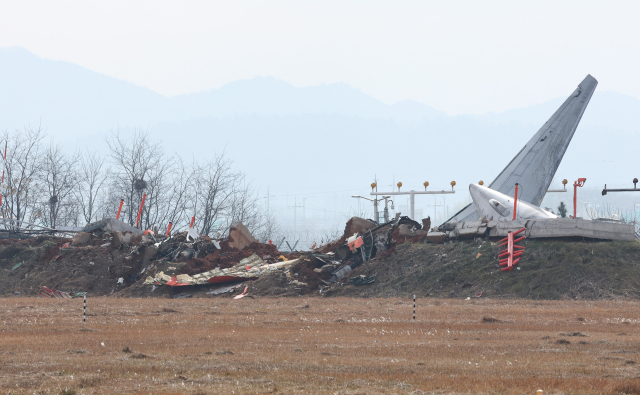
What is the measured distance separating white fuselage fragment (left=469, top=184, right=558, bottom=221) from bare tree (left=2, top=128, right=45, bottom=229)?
41.6 meters

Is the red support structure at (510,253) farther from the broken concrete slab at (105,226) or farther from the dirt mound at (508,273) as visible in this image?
the broken concrete slab at (105,226)

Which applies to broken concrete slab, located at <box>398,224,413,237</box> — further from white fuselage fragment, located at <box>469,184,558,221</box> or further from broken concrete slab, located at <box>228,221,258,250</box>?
broken concrete slab, located at <box>228,221,258,250</box>

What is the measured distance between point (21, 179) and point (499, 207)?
45.6 meters

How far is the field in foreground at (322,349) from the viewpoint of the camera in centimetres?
1045

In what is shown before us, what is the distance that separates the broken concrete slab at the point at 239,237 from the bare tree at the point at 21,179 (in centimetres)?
Answer: 2855

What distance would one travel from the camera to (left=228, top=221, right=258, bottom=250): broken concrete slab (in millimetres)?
40844

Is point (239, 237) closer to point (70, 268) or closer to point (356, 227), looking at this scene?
point (356, 227)

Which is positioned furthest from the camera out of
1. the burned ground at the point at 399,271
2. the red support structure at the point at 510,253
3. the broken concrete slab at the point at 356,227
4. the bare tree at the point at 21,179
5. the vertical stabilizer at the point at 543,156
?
the bare tree at the point at 21,179

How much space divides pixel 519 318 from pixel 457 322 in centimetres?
235

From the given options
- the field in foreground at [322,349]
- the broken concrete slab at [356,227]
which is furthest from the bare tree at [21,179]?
the field in foreground at [322,349]

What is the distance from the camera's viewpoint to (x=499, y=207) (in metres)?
37.4

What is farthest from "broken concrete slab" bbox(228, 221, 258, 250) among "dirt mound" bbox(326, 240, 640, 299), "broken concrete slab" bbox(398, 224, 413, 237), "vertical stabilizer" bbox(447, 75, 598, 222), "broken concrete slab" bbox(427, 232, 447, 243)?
"vertical stabilizer" bbox(447, 75, 598, 222)

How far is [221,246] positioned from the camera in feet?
134

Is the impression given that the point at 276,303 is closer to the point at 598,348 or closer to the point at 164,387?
the point at 598,348
